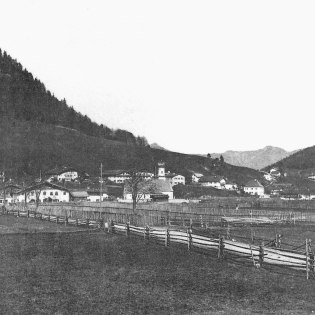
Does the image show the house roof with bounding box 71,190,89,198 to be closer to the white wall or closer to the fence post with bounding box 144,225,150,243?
the white wall

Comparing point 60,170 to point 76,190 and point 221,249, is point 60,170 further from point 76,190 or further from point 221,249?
point 221,249

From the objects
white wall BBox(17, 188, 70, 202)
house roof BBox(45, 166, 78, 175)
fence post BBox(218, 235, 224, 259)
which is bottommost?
fence post BBox(218, 235, 224, 259)

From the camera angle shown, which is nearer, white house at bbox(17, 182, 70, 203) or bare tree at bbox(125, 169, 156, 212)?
bare tree at bbox(125, 169, 156, 212)

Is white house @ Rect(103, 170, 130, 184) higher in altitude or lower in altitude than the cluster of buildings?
higher

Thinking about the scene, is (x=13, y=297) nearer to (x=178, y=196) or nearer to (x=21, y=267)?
(x=21, y=267)

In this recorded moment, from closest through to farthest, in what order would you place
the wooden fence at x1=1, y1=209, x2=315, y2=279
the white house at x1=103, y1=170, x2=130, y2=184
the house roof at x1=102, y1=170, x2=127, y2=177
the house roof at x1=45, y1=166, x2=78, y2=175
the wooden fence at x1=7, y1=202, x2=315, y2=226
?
1. the wooden fence at x1=1, y1=209, x2=315, y2=279
2. the wooden fence at x1=7, y1=202, x2=315, y2=226
3. the house roof at x1=45, y1=166, x2=78, y2=175
4. the white house at x1=103, y1=170, x2=130, y2=184
5. the house roof at x1=102, y1=170, x2=127, y2=177

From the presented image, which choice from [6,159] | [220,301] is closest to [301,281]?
[220,301]

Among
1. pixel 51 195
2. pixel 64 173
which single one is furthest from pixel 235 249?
pixel 64 173


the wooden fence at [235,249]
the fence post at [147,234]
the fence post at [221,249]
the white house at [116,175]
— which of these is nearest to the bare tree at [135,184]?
the wooden fence at [235,249]

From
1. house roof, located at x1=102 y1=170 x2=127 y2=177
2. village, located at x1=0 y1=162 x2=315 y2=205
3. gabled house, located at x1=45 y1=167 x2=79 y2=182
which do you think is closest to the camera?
village, located at x1=0 y1=162 x2=315 y2=205

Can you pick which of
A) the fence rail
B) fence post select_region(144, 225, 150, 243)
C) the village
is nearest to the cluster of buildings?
the village
